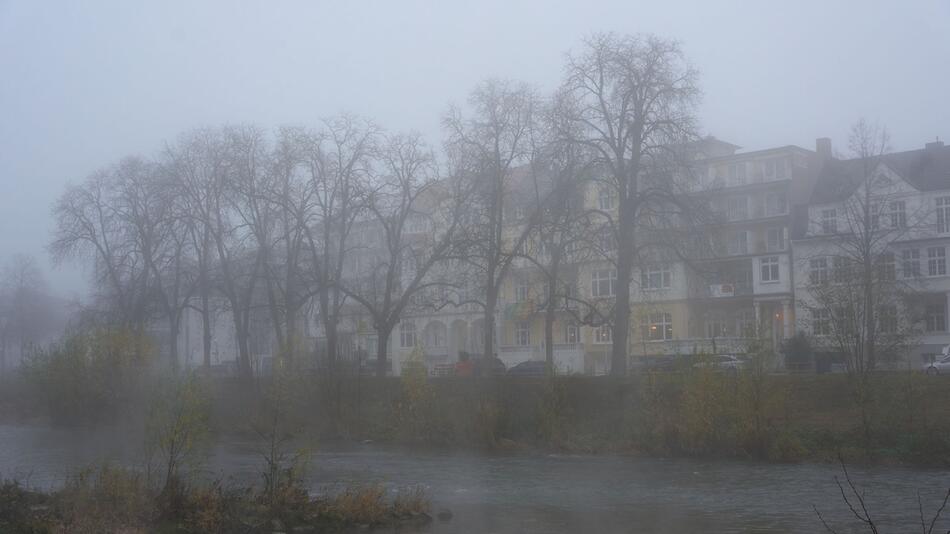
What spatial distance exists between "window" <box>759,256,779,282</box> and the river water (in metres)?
45.7

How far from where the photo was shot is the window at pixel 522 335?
87.4 metres

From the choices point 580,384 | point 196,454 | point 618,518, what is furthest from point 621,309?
point 196,454

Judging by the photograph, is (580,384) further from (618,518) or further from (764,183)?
(764,183)

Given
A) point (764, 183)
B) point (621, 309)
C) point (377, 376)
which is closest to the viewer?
point (621, 309)

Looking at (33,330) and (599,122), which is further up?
(599,122)

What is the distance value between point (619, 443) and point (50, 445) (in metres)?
23.5

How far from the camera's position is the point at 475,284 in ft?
187

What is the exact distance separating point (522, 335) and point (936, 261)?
32.7 m

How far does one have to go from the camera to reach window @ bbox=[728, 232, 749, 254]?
84.4 metres

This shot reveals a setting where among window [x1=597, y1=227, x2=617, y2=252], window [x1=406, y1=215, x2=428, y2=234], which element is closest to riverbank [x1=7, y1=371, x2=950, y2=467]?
window [x1=597, y1=227, x2=617, y2=252]

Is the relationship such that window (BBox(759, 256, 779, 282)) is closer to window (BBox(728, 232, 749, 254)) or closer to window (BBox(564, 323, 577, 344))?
window (BBox(728, 232, 749, 254))

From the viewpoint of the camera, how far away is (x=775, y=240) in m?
83.1

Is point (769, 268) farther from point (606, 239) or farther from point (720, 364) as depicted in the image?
point (720, 364)

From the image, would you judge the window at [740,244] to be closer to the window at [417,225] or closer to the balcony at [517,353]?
the balcony at [517,353]
